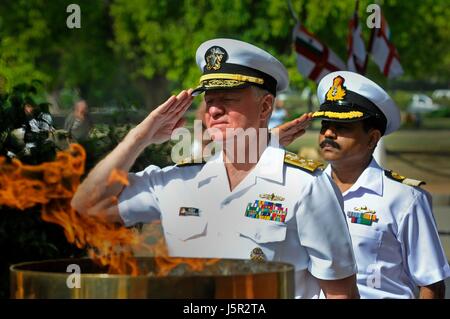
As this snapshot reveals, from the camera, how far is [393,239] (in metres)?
5.55

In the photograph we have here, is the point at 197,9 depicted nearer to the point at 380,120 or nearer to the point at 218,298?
the point at 380,120

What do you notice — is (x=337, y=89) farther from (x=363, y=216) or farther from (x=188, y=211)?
(x=188, y=211)

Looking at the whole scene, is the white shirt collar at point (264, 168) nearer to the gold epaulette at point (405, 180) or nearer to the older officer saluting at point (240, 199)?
the older officer saluting at point (240, 199)

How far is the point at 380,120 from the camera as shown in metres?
5.87

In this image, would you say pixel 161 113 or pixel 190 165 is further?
pixel 190 165

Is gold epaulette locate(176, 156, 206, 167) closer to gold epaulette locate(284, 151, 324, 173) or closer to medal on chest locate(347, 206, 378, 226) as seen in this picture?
gold epaulette locate(284, 151, 324, 173)

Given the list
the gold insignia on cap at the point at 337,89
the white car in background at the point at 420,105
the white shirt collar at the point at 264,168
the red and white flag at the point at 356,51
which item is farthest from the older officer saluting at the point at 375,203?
the white car in background at the point at 420,105

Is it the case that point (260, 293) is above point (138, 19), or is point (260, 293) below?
below

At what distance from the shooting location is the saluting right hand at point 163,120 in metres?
3.78

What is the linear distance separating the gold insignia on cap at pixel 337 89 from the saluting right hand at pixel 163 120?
6.66 feet

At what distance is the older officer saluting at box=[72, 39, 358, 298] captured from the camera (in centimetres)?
393
